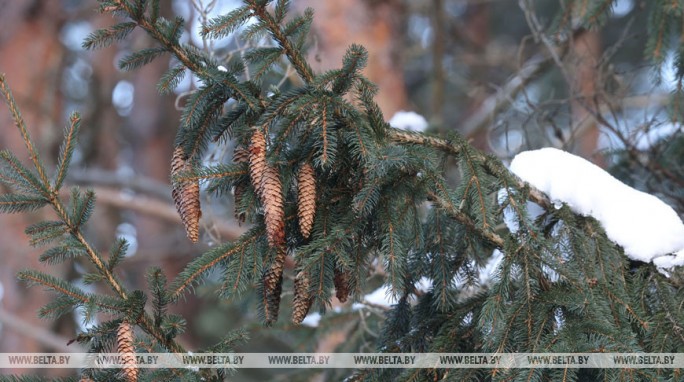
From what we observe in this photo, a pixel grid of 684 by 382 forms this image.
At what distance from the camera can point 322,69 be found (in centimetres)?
434

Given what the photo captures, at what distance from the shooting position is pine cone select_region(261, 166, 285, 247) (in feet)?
5.39

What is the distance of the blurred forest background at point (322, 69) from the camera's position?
3291 mm

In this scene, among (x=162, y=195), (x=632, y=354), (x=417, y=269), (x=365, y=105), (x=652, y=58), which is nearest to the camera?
(x=632, y=354)

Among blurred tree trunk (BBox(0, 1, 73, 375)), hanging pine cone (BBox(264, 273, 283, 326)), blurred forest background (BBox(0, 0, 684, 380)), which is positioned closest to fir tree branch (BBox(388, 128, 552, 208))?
hanging pine cone (BBox(264, 273, 283, 326))

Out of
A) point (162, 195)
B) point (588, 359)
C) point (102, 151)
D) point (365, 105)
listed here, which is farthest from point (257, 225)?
point (102, 151)

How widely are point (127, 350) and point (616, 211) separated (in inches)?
53.3

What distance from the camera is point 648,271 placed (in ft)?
6.71

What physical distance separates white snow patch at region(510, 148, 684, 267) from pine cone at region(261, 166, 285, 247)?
78 cm

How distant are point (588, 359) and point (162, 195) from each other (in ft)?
15.0

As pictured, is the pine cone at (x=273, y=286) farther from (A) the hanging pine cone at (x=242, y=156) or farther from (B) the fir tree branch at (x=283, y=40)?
(B) the fir tree branch at (x=283, y=40)

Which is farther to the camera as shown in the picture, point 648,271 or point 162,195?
point 162,195

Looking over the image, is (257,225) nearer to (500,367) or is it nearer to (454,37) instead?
(500,367)

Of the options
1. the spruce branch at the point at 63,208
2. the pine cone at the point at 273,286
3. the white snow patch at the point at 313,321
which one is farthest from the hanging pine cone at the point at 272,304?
the white snow patch at the point at 313,321

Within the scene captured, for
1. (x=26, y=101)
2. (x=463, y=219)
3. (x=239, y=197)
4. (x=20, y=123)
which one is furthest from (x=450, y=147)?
(x=26, y=101)
